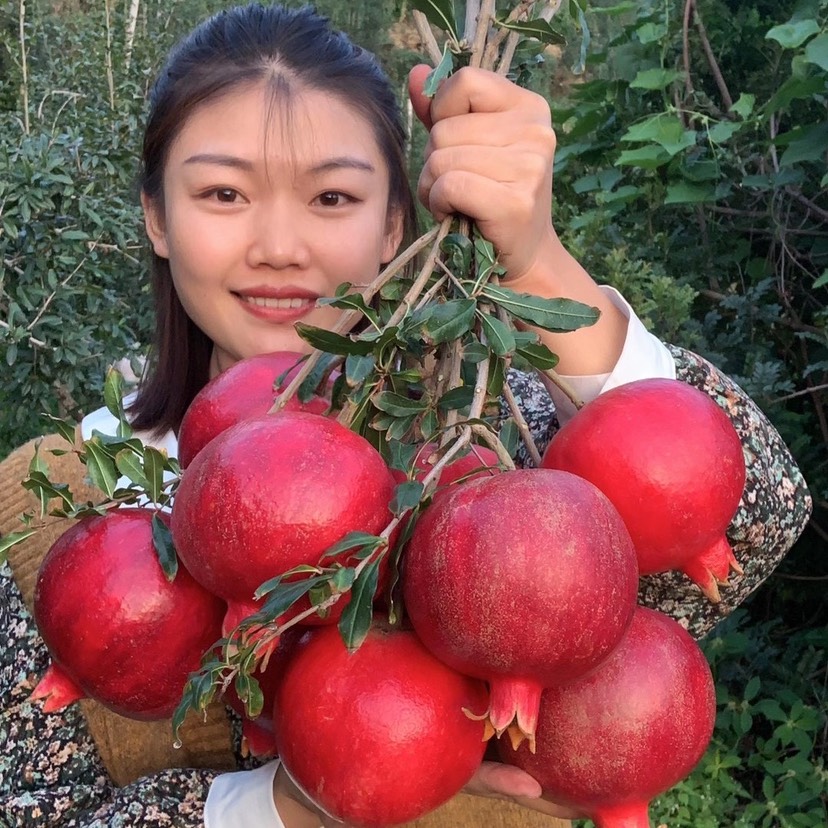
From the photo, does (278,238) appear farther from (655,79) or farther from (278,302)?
(655,79)

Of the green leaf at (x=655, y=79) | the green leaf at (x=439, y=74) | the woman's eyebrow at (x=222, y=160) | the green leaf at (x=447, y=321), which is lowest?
the green leaf at (x=655, y=79)

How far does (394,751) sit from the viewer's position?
61 centimetres

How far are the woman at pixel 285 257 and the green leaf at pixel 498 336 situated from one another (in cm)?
19

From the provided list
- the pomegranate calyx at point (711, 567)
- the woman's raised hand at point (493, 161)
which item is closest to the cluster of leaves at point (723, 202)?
the woman's raised hand at point (493, 161)

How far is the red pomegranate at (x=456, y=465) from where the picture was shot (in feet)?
2.17

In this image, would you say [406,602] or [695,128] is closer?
[406,602]

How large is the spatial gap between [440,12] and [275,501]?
1.65ft

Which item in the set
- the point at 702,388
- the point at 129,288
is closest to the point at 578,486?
the point at 702,388

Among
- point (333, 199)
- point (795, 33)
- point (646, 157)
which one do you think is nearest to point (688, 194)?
point (646, 157)

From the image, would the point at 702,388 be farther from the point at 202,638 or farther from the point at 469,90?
the point at 202,638

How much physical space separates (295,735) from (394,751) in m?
0.07

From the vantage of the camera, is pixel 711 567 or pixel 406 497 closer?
pixel 406 497

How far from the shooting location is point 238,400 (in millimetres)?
742

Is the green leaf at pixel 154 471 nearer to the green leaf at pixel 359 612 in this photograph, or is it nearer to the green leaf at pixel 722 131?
the green leaf at pixel 359 612
